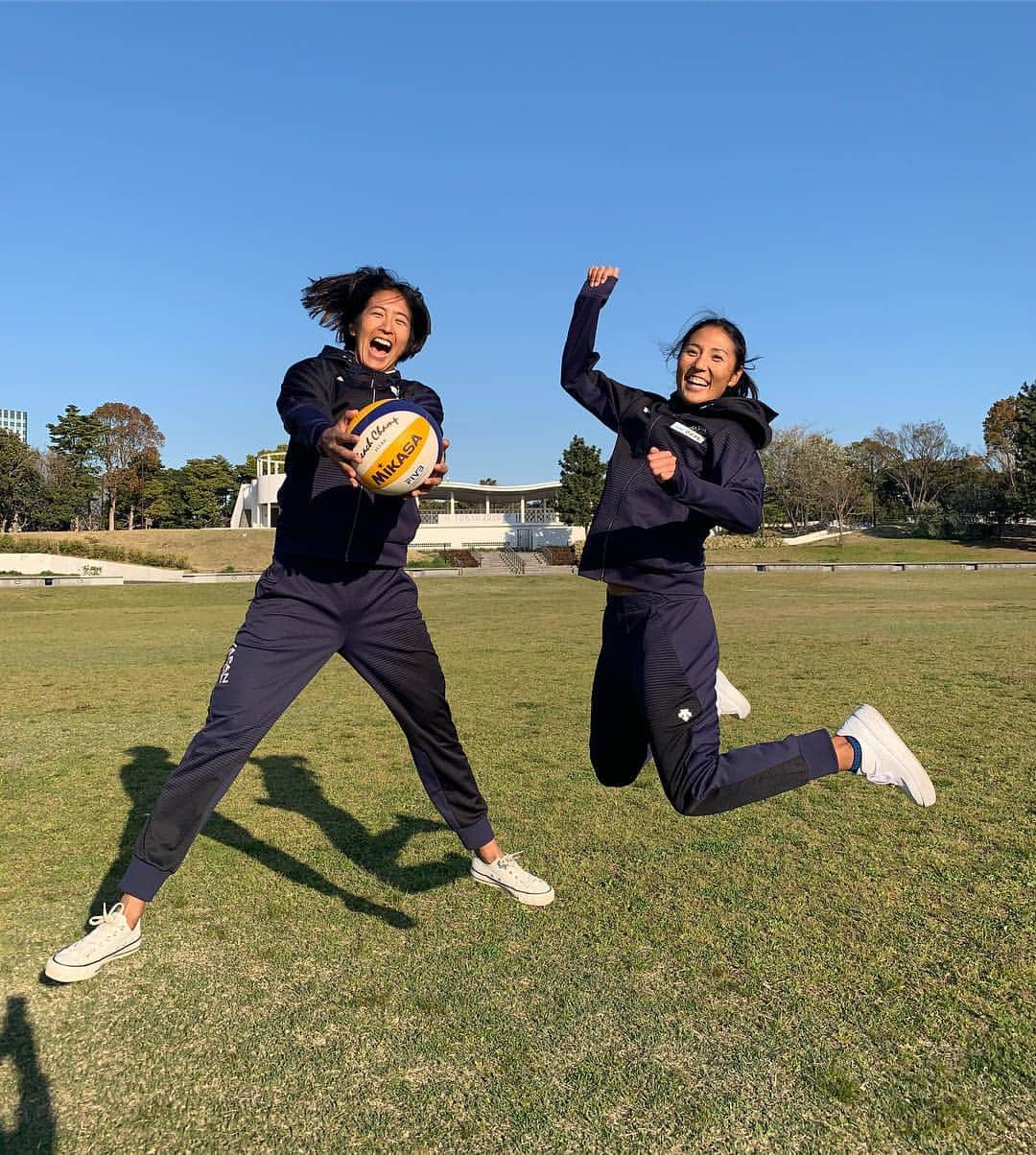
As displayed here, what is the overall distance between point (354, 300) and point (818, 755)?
309cm

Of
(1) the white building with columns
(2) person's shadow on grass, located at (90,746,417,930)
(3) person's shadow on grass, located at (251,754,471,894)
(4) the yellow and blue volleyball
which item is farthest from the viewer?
(1) the white building with columns

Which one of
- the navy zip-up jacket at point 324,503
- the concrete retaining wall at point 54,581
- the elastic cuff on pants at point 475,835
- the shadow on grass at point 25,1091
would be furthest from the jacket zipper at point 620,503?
the concrete retaining wall at point 54,581

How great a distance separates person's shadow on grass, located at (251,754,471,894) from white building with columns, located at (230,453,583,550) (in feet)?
209

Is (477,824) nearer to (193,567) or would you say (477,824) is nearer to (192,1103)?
(192,1103)

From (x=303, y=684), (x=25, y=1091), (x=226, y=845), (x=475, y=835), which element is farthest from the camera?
(x=226, y=845)

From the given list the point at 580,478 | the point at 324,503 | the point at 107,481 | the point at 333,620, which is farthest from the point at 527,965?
the point at 107,481

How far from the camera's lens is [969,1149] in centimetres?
255

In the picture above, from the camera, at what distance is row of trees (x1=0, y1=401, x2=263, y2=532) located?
240 feet

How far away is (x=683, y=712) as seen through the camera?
3.91 metres

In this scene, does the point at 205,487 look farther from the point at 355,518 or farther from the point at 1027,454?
the point at 355,518

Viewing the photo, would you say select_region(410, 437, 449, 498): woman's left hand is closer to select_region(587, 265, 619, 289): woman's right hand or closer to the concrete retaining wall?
select_region(587, 265, 619, 289): woman's right hand

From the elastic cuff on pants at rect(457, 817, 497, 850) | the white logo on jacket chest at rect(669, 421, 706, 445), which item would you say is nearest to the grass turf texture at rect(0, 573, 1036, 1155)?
the elastic cuff on pants at rect(457, 817, 497, 850)

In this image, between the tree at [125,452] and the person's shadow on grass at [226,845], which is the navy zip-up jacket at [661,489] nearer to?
the person's shadow on grass at [226,845]

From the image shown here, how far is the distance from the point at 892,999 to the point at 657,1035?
3.13 feet
